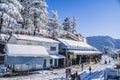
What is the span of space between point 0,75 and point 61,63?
2174 centimetres

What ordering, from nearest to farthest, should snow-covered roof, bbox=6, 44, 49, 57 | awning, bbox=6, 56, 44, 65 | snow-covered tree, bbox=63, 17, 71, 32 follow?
awning, bbox=6, 56, 44, 65
snow-covered roof, bbox=6, 44, 49, 57
snow-covered tree, bbox=63, 17, 71, 32

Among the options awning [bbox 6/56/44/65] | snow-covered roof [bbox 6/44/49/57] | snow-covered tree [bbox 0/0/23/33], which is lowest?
awning [bbox 6/56/44/65]

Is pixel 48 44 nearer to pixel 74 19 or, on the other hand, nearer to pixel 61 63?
pixel 61 63

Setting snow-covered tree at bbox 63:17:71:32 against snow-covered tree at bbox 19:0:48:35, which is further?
snow-covered tree at bbox 63:17:71:32

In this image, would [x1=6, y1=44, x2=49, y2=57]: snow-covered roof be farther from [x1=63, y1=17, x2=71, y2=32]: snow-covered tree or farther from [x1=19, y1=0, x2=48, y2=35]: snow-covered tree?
[x1=63, y1=17, x2=71, y2=32]: snow-covered tree

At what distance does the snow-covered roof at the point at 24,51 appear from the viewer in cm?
3268

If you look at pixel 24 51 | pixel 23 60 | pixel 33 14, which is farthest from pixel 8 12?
pixel 33 14

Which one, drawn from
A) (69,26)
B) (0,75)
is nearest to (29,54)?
(0,75)

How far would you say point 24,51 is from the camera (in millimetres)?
34656

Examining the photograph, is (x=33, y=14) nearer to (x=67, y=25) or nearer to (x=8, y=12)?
(x=8, y=12)

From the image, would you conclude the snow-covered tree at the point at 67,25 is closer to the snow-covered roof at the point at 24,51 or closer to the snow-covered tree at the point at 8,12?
the snow-covered roof at the point at 24,51

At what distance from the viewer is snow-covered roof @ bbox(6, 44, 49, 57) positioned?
32.7m

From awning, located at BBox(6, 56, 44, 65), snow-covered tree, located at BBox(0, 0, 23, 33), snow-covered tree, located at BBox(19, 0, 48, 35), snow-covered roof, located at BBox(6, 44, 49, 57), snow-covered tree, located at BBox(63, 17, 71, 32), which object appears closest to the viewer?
awning, located at BBox(6, 56, 44, 65)

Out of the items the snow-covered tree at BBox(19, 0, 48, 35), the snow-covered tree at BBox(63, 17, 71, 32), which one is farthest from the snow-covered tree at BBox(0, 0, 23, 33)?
the snow-covered tree at BBox(63, 17, 71, 32)
